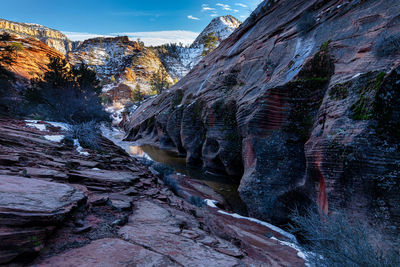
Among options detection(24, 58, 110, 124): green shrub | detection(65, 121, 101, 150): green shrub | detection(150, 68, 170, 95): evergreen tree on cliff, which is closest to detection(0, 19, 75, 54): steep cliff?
detection(150, 68, 170, 95): evergreen tree on cliff

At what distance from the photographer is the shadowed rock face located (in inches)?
182

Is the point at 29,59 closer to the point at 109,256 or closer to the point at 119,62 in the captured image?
the point at 109,256

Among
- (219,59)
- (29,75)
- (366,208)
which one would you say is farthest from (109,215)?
(29,75)

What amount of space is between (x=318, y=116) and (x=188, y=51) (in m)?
99.8

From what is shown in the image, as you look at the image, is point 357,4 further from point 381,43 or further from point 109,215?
point 109,215

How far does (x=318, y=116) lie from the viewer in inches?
258

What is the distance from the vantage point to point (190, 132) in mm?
16656

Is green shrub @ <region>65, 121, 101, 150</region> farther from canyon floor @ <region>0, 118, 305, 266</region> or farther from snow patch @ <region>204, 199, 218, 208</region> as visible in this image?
snow patch @ <region>204, 199, 218, 208</region>

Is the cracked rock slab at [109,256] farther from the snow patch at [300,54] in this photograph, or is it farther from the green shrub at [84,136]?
the green shrub at [84,136]

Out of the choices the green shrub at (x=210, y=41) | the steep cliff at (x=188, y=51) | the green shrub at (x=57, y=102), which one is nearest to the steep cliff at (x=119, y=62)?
the steep cliff at (x=188, y=51)

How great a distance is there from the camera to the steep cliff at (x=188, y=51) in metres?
88.0

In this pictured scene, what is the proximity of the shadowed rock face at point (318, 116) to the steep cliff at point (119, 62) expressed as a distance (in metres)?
60.2

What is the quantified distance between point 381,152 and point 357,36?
15.4ft

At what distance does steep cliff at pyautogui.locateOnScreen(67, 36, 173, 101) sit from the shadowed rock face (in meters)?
60.2
